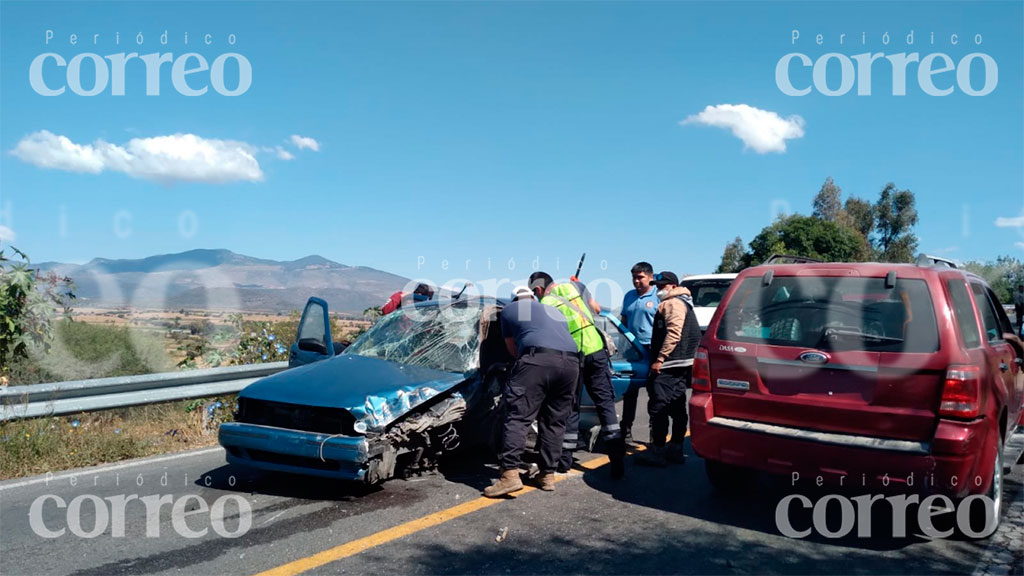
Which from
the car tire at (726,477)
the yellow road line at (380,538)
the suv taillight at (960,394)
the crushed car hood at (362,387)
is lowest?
the yellow road line at (380,538)

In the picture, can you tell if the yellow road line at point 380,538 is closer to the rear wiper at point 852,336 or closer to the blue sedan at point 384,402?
the blue sedan at point 384,402

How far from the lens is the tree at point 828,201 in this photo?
53781 millimetres

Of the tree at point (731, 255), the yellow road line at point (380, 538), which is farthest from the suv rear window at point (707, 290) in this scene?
the tree at point (731, 255)

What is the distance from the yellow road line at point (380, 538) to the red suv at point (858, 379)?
157cm

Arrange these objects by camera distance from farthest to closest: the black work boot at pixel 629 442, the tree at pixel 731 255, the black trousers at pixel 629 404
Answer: the tree at pixel 731 255
the black work boot at pixel 629 442
the black trousers at pixel 629 404

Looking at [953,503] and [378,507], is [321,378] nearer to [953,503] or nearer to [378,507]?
[378,507]

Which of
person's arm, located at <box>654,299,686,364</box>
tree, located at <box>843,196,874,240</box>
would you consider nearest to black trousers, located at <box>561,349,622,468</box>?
person's arm, located at <box>654,299,686,364</box>

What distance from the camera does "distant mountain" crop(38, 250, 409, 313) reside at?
11055mm

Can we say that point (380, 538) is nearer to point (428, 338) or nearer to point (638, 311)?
point (428, 338)

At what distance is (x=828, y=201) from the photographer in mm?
54250

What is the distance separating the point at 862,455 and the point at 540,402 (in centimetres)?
221

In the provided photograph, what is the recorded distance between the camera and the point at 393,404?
518 centimetres

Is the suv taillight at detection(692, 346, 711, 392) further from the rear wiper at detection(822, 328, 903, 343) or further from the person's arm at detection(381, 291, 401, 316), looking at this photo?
the person's arm at detection(381, 291, 401, 316)

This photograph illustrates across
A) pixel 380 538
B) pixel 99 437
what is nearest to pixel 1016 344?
pixel 380 538
